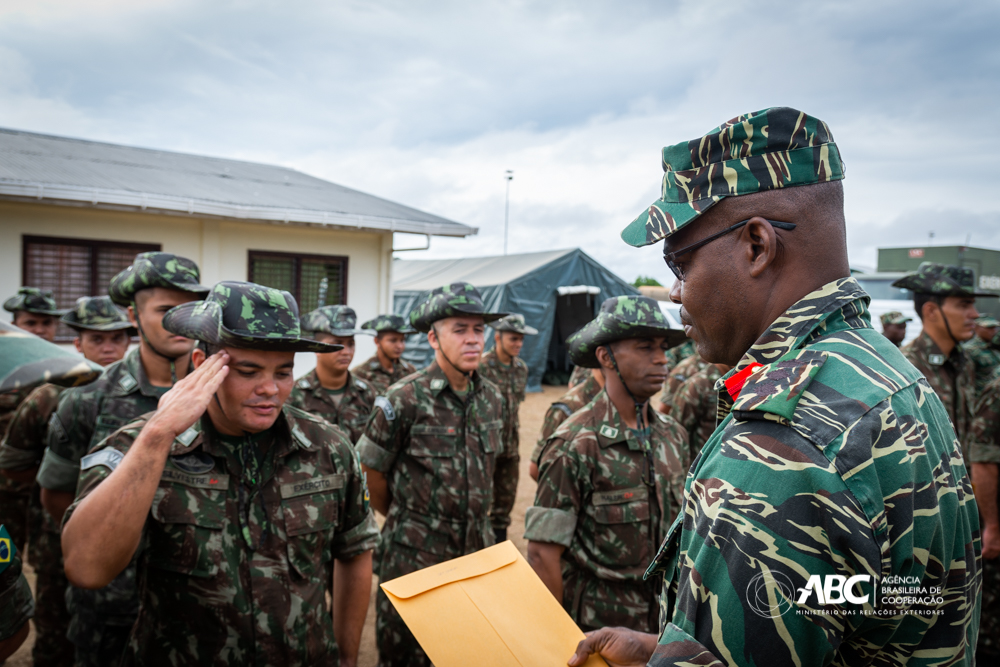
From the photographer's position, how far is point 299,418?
2613 millimetres

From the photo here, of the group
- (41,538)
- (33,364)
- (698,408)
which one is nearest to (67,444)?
(41,538)

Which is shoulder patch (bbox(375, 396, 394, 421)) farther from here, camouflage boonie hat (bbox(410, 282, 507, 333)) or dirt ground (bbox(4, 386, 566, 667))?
dirt ground (bbox(4, 386, 566, 667))

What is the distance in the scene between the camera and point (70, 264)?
31.9 feet

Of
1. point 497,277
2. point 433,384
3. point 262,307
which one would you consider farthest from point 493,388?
point 497,277

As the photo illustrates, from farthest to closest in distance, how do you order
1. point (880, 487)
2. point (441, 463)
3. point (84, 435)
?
point (441, 463) < point (84, 435) < point (880, 487)

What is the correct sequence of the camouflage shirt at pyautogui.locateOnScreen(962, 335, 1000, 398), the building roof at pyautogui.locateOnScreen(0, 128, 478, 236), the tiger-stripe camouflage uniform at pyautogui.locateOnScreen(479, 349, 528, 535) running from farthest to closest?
the building roof at pyautogui.locateOnScreen(0, 128, 478, 236) → the tiger-stripe camouflage uniform at pyautogui.locateOnScreen(479, 349, 528, 535) → the camouflage shirt at pyautogui.locateOnScreen(962, 335, 1000, 398)

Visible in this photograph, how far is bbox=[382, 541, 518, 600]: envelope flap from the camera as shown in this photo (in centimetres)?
184

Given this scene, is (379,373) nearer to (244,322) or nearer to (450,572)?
(244,322)

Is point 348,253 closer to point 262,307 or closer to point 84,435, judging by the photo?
point 84,435

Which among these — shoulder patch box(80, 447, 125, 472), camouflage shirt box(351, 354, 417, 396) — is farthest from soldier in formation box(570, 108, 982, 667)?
camouflage shirt box(351, 354, 417, 396)

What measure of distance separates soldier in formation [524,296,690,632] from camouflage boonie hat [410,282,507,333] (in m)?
1.43

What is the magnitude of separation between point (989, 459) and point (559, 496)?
334 cm

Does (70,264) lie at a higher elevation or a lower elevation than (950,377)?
higher

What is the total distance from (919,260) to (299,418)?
17.0m
